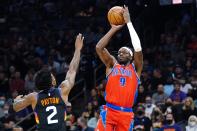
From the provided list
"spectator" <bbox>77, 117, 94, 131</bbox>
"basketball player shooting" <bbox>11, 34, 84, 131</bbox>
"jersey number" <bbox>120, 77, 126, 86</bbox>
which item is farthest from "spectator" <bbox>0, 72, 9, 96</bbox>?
"basketball player shooting" <bbox>11, 34, 84, 131</bbox>

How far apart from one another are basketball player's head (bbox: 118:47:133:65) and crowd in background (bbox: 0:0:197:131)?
4090mm

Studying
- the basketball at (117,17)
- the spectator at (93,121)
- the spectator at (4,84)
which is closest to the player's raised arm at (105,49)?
the basketball at (117,17)

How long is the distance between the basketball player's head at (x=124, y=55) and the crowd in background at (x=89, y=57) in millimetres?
4090

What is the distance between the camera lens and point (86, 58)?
1984 cm

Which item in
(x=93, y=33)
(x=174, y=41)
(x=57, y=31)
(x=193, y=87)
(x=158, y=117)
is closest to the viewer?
(x=158, y=117)

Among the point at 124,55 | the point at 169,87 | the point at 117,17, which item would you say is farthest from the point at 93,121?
the point at 117,17

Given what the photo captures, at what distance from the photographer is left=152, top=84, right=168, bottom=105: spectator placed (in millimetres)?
16023

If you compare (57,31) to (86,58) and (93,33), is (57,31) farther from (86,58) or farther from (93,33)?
(86,58)

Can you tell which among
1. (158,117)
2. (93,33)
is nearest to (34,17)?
(93,33)

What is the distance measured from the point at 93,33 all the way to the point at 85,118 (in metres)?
5.94

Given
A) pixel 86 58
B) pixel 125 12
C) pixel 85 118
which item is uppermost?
pixel 125 12

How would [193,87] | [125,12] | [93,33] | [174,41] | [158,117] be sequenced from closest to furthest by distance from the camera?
[125,12] → [158,117] → [193,87] → [174,41] → [93,33]

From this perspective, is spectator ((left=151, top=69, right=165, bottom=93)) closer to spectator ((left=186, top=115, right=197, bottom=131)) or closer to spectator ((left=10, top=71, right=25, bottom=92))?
spectator ((left=186, top=115, right=197, bottom=131))

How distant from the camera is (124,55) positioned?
32.2ft
